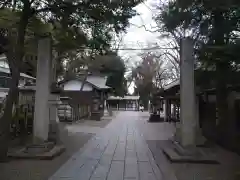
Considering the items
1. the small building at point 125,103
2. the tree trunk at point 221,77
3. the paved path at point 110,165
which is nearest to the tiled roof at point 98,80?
the small building at point 125,103

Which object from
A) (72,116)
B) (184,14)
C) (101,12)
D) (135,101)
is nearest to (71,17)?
Result: (101,12)

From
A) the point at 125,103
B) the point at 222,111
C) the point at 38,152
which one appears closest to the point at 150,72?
the point at 125,103

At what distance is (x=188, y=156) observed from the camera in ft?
32.0

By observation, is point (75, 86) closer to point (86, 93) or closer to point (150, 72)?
point (86, 93)

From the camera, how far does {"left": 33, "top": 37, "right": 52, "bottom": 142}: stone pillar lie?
1081cm

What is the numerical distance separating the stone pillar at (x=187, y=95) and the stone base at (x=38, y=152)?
4.28 meters

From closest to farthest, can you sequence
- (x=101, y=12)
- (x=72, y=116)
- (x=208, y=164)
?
(x=208, y=164) < (x=101, y=12) < (x=72, y=116)

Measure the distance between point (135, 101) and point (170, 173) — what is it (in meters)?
66.0

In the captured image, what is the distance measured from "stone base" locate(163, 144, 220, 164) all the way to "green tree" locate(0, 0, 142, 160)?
4.53 m

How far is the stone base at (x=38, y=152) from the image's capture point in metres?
9.56

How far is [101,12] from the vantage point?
9.91 meters

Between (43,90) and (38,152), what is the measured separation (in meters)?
2.19

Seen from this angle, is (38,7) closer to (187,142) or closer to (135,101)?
(187,142)

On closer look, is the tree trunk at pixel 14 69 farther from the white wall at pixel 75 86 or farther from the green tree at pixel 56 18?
the white wall at pixel 75 86
